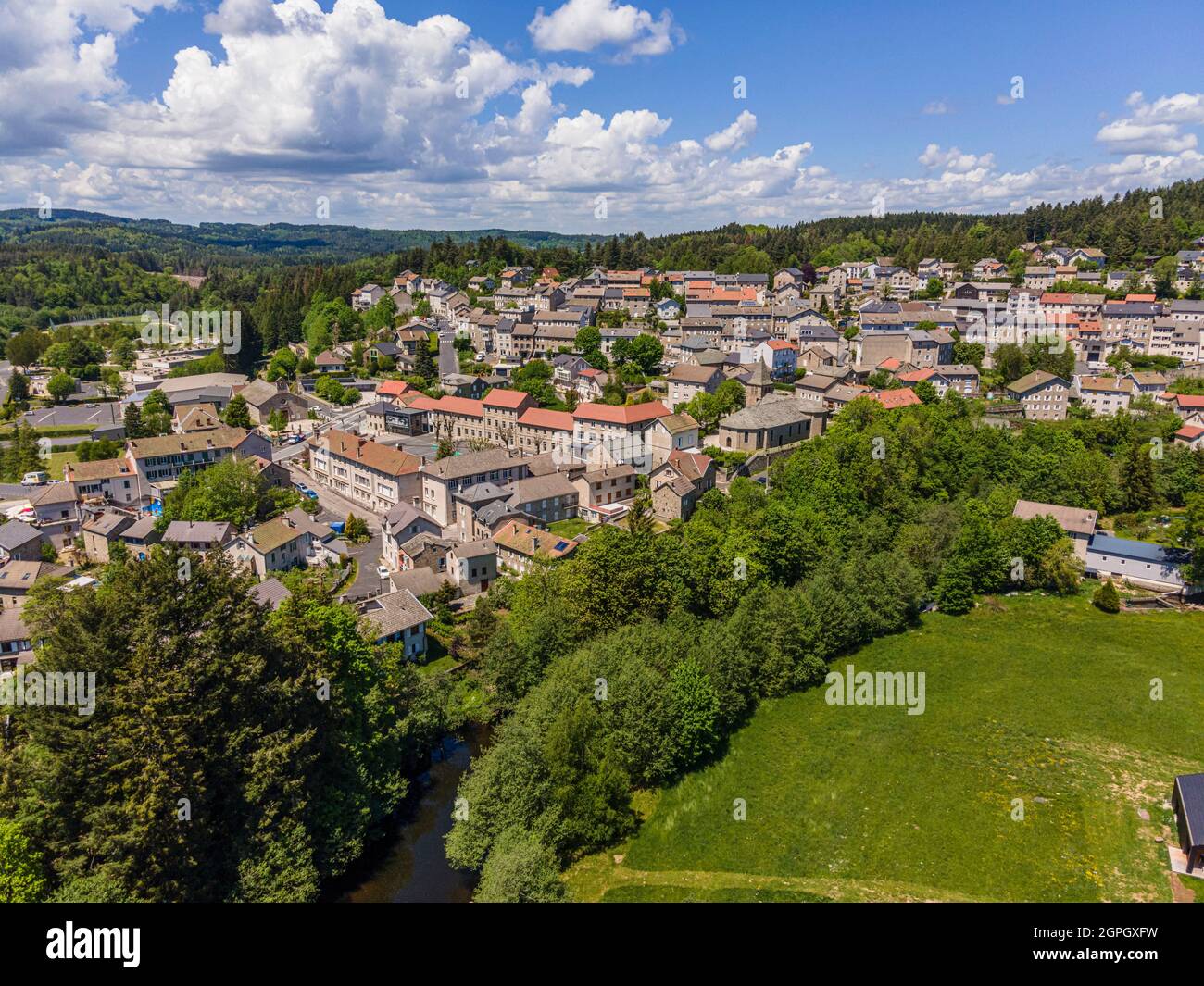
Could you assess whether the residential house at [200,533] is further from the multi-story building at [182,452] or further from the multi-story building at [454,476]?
the multi-story building at [182,452]

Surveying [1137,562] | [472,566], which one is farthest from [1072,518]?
[472,566]

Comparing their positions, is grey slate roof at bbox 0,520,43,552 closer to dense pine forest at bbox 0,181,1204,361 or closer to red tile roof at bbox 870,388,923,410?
dense pine forest at bbox 0,181,1204,361

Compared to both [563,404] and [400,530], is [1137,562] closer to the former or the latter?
[400,530]

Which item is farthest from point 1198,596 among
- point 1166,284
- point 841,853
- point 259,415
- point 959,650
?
point 259,415

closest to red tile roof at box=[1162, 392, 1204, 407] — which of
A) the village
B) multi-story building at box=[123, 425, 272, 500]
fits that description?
the village

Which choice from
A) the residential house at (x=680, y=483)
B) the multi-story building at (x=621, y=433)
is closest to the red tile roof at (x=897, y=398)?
the residential house at (x=680, y=483)

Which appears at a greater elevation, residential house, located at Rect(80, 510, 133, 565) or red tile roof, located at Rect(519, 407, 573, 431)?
red tile roof, located at Rect(519, 407, 573, 431)
